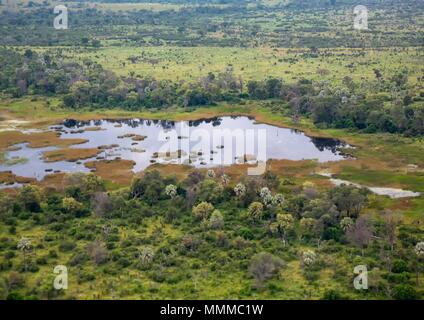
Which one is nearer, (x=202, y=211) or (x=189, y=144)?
(x=202, y=211)

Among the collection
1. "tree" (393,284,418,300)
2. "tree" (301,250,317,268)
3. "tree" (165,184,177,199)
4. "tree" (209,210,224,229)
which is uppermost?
"tree" (165,184,177,199)

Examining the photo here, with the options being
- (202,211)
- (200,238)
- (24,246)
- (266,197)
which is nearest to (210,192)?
(202,211)

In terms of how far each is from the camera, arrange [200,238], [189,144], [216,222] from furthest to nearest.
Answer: [189,144]
[216,222]
[200,238]

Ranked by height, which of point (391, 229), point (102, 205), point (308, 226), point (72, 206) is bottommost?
point (308, 226)

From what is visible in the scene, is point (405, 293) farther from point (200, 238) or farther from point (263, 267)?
point (200, 238)

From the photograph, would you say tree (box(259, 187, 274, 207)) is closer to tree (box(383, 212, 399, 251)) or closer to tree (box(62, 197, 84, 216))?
tree (box(383, 212, 399, 251))

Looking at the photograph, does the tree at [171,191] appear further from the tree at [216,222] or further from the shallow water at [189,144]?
the shallow water at [189,144]

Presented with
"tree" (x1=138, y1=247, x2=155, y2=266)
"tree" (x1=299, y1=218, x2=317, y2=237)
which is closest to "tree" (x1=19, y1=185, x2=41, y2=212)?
"tree" (x1=138, y1=247, x2=155, y2=266)

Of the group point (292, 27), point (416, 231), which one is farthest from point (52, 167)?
point (292, 27)
